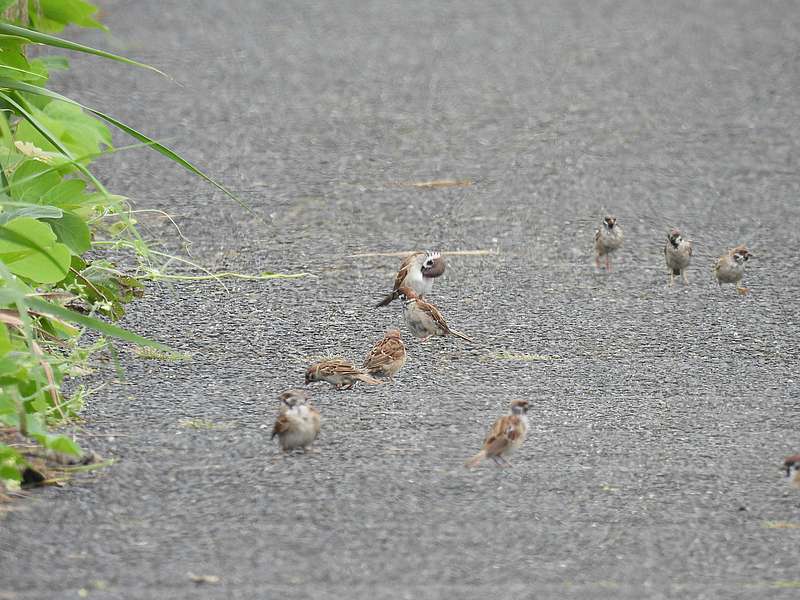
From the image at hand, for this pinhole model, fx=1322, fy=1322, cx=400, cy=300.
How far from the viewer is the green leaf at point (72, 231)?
6.34 m

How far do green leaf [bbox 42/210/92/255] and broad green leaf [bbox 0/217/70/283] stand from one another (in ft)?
1.04

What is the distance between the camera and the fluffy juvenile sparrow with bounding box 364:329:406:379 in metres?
6.25

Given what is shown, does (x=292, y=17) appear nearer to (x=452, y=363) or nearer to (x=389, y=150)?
(x=389, y=150)

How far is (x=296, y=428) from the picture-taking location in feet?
17.1

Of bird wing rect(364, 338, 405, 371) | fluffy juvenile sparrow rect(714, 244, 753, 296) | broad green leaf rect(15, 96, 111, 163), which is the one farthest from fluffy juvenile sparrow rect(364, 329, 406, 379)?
fluffy juvenile sparrow rect(714, 244, 753, 296)

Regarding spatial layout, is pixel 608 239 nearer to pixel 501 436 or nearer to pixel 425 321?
pixel 425 321

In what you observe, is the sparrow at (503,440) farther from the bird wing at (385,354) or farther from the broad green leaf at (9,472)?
the broad green leaf at (9,472)

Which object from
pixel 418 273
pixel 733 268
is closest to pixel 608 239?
pixel 733 268

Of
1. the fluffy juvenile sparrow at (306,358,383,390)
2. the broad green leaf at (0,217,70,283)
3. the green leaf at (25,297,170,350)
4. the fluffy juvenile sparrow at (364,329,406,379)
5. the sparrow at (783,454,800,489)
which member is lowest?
the sparrow at (783,454,800,489)

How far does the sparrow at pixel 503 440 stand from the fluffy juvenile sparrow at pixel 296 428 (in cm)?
63

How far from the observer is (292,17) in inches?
595

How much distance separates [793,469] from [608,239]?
10.6 feet

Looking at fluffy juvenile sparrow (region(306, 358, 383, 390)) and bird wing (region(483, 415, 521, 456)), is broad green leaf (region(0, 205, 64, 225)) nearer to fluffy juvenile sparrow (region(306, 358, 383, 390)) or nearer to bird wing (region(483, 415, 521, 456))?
fluffy juvenile sparrow (region(306, 358, 383, 390))

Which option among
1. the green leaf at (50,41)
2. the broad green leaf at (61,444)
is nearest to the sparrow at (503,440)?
the broad green leaf at (61,444)
